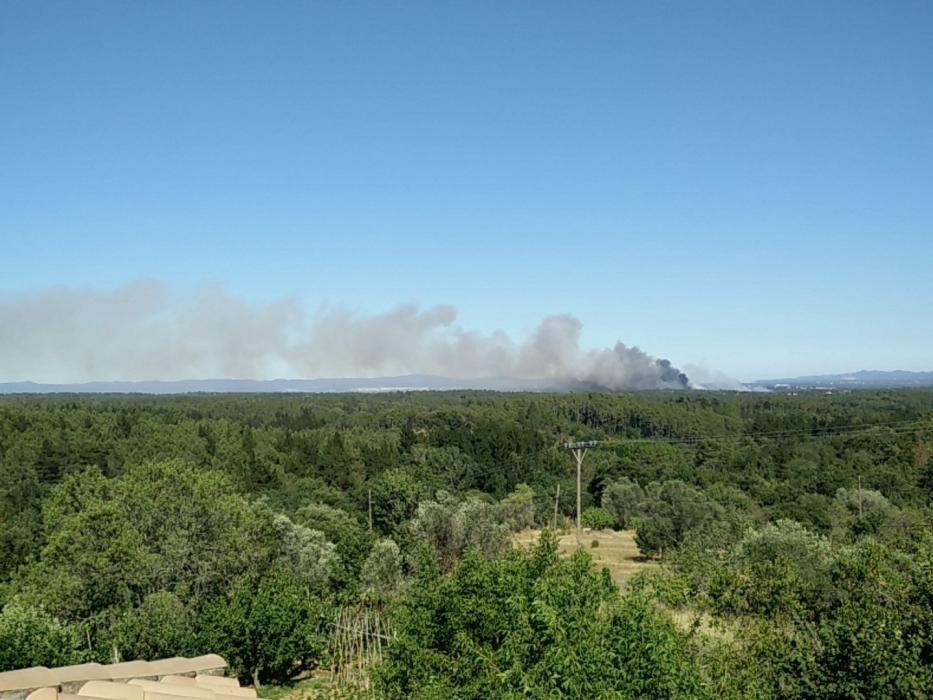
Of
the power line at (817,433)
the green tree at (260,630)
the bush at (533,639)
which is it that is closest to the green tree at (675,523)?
the green tree at (260,630)

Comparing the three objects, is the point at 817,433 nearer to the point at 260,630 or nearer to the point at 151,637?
the point at 260,630

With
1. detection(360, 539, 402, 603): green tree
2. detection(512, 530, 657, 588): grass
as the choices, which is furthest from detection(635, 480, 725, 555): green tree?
detection(360, 539, 402, 603): green tree

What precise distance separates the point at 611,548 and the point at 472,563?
133ft

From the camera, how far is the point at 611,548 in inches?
2131

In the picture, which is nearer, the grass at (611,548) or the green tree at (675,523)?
the grass at (611,548)

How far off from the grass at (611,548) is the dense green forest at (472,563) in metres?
1.39

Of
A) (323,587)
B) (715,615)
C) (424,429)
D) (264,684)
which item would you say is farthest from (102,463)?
(424,429)

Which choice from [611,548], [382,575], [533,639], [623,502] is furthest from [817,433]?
[533,639]

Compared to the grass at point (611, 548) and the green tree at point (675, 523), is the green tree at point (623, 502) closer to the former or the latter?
the grass at point (611, 548)

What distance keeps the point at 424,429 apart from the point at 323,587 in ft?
264

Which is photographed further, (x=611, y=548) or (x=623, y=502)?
(x=623, y=502)

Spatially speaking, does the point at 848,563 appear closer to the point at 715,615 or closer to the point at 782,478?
the point at 715,615

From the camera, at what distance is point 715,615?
1955cm

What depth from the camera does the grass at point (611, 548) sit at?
45.3m
